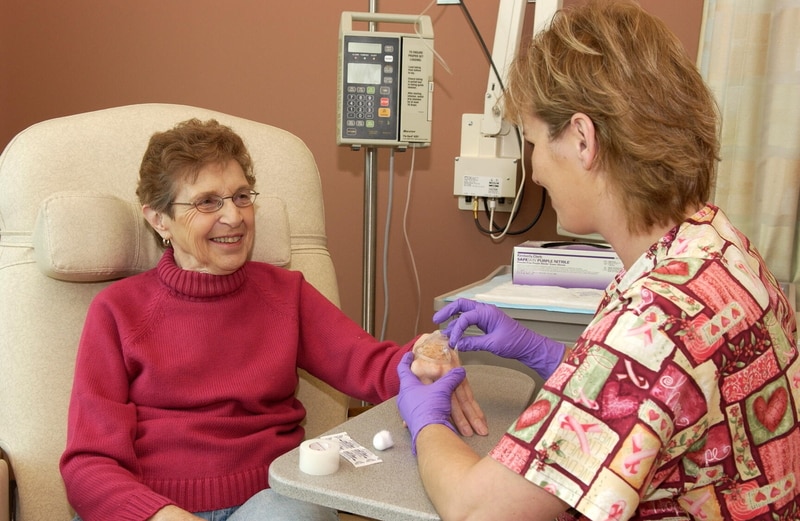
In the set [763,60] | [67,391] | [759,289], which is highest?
[763,60]

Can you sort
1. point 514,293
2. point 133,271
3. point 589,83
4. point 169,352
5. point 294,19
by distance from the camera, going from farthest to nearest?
point 294,19, point 514,293, point 133,271, point 169,352, point 589,83

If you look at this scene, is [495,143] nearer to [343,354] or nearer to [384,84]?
[384,84]

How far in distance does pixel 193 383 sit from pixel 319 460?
0.49 m

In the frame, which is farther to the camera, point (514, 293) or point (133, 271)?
point (514, 293)

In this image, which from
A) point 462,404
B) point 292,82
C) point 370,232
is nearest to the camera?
point 462,404

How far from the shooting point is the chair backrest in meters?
1.48

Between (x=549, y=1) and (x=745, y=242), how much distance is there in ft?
3.86

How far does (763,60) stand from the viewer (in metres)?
1.89

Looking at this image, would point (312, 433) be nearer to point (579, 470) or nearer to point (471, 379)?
point (471, 379)

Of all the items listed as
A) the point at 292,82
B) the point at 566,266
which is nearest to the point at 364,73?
the point at 292,82

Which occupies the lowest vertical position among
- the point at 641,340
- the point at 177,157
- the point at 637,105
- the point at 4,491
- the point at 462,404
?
the point at 4,491

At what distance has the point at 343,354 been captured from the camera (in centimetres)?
161

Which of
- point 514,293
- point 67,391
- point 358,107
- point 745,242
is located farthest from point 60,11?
point 745,242

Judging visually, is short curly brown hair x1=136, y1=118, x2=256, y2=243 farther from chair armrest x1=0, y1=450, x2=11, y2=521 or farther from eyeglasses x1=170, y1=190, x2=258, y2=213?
chair armrest x1=0, y1=450, x2=11, y2=521
